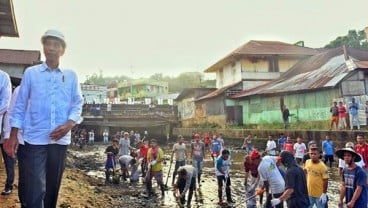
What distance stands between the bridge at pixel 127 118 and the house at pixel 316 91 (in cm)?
1505

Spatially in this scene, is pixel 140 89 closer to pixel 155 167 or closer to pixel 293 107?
pixel 293 107

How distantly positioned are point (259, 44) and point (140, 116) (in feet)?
55.7

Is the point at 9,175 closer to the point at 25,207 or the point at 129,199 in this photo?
the point at 25,207

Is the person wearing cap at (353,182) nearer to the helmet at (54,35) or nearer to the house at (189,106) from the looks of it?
the helmet at (54,35)

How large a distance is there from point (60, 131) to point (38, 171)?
36cm

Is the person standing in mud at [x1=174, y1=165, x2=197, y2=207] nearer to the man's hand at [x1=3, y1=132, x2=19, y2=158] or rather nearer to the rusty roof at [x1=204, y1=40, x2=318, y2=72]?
the man's hand at [x1=3, y1=132, x2=19, y2=158]

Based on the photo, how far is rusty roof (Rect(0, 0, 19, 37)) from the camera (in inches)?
335

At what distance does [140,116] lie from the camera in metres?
45.6

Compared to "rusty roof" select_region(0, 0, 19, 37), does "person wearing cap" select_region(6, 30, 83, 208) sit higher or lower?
lower

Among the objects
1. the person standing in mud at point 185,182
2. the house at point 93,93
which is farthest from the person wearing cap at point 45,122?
the house at point 93,93

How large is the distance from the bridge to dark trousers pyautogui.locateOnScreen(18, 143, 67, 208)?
4256 cm

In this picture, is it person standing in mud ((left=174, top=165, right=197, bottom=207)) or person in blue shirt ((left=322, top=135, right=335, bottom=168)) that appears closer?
person standing in mud ((left=174, top=165, right=197, bottom=207))

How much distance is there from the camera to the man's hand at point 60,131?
2.99m

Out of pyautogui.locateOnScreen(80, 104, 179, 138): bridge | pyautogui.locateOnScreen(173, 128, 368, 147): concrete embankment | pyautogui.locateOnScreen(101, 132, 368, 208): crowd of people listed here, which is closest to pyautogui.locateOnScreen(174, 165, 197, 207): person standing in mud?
pyautogui.locateOnScreen(101, 132, 368, 208): crowd of people
